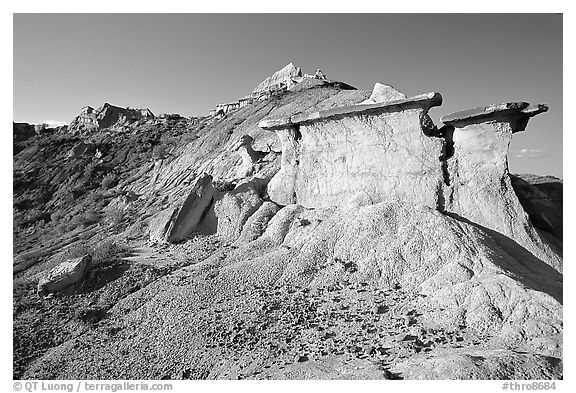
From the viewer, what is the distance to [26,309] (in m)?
8.59

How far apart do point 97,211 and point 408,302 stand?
43.5ft

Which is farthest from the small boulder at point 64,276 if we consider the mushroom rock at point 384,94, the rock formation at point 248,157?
the mushroom rock at point 384,94

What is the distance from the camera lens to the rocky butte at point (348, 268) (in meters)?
6.44

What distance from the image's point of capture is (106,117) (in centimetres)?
3353

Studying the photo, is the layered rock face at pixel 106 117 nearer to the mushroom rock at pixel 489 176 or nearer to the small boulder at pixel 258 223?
the small boulder at pixel 258 223

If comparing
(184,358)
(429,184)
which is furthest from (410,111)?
(184,358)

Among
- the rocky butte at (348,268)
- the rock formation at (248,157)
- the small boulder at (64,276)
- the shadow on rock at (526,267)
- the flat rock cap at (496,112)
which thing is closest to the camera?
the rocky butte at (348,268)

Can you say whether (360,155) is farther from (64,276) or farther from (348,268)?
(64,276)

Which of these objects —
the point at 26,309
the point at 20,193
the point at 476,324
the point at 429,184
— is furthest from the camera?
the point at 20,193

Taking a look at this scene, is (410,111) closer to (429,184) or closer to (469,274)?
(429,184)

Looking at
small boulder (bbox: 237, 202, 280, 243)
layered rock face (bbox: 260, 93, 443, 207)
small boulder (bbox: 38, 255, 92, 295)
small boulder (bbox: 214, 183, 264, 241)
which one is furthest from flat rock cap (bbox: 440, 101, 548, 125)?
small boulder (bbox: 38, 255, 92, 295)

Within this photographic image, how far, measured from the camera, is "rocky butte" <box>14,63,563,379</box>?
6438 millimetres

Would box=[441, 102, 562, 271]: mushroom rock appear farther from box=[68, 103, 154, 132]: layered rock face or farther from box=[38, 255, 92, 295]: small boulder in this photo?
box=[68, 103, 154, 132]: layered rock face

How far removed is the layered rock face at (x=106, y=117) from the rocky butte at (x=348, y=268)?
2130 centimetres
